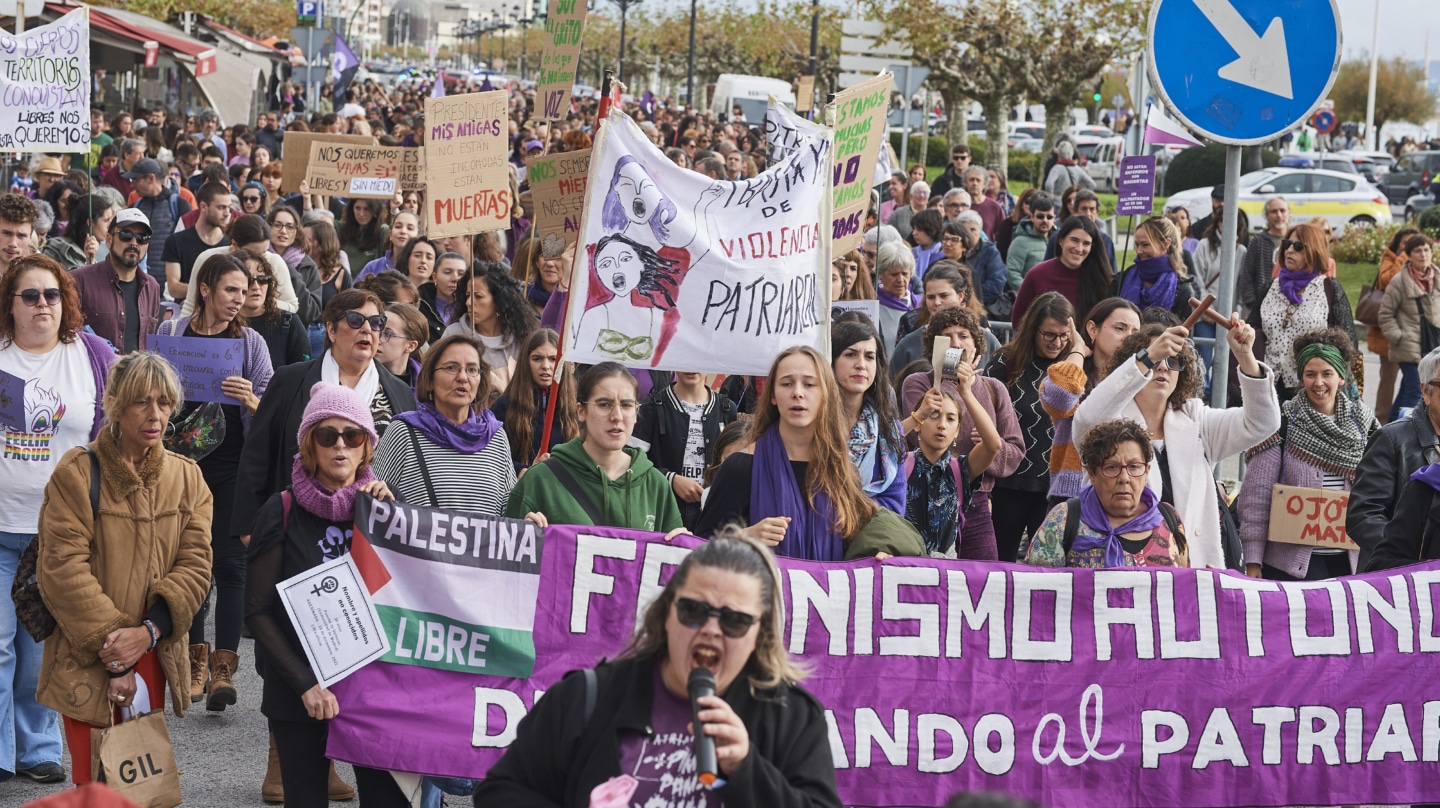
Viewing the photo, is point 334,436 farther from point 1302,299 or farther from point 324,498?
point 1302,299

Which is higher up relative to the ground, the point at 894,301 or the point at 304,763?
the point at 894,301

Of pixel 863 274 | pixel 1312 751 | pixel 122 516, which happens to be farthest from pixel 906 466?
pixel 863 274

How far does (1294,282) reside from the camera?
11055 mm

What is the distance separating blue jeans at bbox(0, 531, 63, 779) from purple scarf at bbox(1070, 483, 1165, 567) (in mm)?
3627

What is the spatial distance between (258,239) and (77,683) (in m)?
3.98

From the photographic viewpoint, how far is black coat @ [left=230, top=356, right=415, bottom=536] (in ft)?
21.0

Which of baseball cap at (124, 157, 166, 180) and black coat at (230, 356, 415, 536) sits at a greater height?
baseball cap at (124, 157, 166, 180)

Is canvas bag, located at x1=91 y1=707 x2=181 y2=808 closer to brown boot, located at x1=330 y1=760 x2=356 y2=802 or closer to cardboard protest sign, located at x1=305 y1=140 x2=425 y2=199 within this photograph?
brown boot, located at x1=330 y1=760 x2=356 y2=802

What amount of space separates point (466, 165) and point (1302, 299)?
559cm

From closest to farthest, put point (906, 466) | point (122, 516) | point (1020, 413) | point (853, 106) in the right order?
point (122, 516) → point (906, 466) → point (1020, 413) → point (853, 106)

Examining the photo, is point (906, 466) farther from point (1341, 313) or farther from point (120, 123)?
point (120, 123)

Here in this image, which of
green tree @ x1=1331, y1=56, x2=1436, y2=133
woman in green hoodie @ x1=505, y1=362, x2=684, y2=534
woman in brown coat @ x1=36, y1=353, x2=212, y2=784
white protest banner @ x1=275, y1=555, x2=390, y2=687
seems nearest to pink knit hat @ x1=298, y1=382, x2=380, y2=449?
white protest banner @ x1=275, y1=555, x2=390, y2=687

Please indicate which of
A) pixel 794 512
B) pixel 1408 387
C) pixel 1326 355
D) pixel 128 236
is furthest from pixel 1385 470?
pixel 1408 387

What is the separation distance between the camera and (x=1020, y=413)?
287 inches
